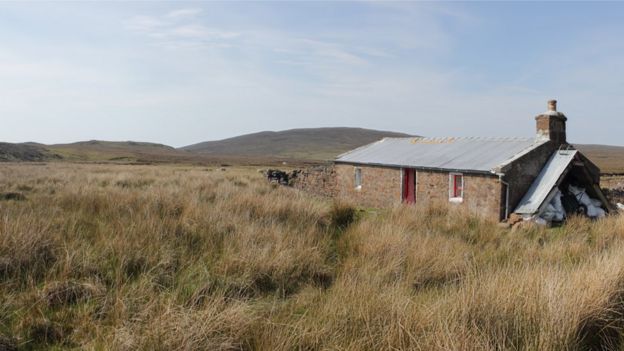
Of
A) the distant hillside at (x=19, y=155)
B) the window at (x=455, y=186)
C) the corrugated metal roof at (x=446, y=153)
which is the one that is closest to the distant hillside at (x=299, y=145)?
the distant hillside at (x=19, y=155)

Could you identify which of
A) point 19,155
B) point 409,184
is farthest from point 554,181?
point 19,155

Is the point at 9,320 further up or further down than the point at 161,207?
further down

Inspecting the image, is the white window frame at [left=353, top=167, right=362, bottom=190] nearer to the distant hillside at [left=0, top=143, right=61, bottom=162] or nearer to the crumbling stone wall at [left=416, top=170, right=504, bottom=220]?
the crumbling stone wall at [left=416, top=170, right=504, bottom=220]

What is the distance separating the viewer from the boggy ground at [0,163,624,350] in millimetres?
3430

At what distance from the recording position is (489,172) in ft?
45.4

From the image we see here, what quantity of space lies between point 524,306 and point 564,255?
369cm

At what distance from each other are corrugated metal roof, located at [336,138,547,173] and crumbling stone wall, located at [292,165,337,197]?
1.48 meters

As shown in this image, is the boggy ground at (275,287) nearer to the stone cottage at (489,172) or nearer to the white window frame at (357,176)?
the stone cottage at (489,172)

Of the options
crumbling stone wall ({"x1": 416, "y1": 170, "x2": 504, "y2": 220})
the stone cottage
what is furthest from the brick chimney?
crumbling stone wall ({"x1": 416, "y1": 170, "x2": 504, "y2": 220})

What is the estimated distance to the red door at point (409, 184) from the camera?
17.6 metres

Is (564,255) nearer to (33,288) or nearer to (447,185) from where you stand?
(33,288)

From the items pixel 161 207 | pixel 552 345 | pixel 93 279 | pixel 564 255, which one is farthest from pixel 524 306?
pixel 161 207

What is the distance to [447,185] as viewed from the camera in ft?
52.0

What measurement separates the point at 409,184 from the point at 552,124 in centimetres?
562
